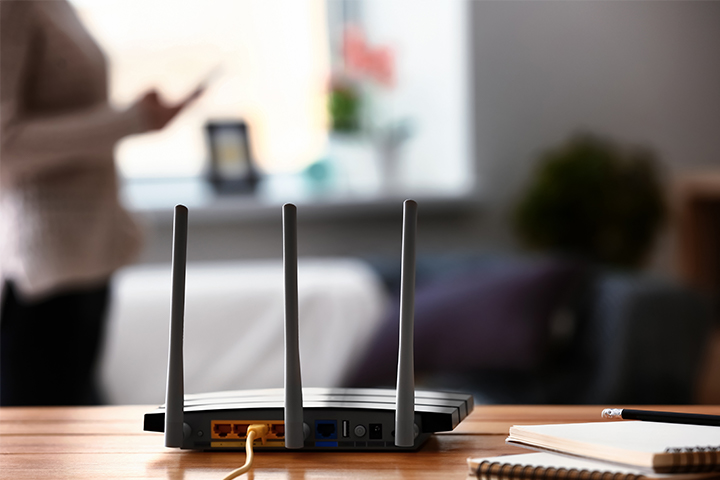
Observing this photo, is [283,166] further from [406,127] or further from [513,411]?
[513,411]

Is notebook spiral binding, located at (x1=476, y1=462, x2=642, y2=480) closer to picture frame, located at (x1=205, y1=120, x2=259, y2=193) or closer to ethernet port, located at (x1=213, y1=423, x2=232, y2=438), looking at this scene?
ethernet port, located at (x1=213, y1=423, x2=232, y2=438)

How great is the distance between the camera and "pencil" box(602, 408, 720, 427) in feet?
1.65

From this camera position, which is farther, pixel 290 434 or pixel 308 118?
pixel 308 118

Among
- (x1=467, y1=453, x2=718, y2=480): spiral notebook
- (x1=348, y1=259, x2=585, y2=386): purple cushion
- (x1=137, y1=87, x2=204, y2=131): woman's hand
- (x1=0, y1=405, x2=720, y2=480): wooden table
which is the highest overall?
(x1=137, y1=87, x2=204, y2=131): woman's hand

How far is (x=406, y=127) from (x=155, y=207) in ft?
3.27

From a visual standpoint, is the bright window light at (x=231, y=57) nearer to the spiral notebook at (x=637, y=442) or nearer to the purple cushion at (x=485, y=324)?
the purple cushion at (x=485, y=324)

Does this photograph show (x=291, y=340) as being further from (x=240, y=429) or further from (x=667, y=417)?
(x=667, y=417)

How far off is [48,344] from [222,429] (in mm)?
719

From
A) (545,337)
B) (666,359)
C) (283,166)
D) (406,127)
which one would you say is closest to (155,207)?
(283,166)

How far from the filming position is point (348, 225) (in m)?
2.83

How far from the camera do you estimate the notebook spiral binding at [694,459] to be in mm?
403

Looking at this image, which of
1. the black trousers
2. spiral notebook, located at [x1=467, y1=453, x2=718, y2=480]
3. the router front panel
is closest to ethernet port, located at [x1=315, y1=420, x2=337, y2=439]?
the router front panel

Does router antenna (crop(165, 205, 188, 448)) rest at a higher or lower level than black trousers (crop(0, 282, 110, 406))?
higher

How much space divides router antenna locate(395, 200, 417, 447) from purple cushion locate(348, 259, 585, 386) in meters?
1.15
